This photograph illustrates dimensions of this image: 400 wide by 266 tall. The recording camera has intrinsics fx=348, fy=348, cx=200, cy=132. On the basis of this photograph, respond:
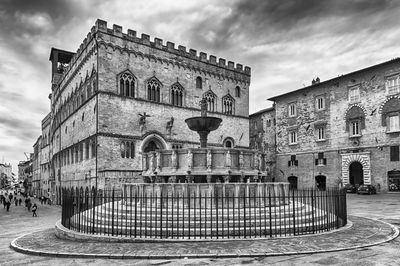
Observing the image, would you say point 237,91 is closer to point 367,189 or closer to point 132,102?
point 132,102

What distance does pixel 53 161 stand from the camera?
45281 mm

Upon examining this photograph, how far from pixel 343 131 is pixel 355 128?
1.21 meters

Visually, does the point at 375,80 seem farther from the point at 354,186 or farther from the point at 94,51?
the point at 94,51

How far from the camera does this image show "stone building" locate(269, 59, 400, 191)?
30.3 m

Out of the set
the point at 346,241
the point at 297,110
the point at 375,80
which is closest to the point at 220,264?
the point at 346,241

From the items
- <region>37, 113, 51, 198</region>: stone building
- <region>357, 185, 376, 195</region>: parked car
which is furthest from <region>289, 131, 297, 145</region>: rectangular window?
<region>37, 113, 51, 198</region>: stone building

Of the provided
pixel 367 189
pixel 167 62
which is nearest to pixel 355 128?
pixel 367 189

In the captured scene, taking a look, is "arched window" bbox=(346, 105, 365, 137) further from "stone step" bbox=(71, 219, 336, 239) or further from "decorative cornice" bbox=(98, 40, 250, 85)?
"stone step" bbox=(71, 219, 336, 239)

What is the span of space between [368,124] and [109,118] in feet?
75.4

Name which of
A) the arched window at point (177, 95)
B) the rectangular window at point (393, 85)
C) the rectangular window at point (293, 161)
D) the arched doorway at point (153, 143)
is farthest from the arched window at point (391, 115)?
the arched doorway at point (153, 143)

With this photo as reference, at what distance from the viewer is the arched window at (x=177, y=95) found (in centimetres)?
3206

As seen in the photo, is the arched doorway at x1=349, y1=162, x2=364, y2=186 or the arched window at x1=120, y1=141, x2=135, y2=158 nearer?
the arched window at x1=120, y1=141, x2=135, y2=158

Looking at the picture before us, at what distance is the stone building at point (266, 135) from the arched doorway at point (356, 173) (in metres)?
9.83

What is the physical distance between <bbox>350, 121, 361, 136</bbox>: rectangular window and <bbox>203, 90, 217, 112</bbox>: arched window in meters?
13.3
